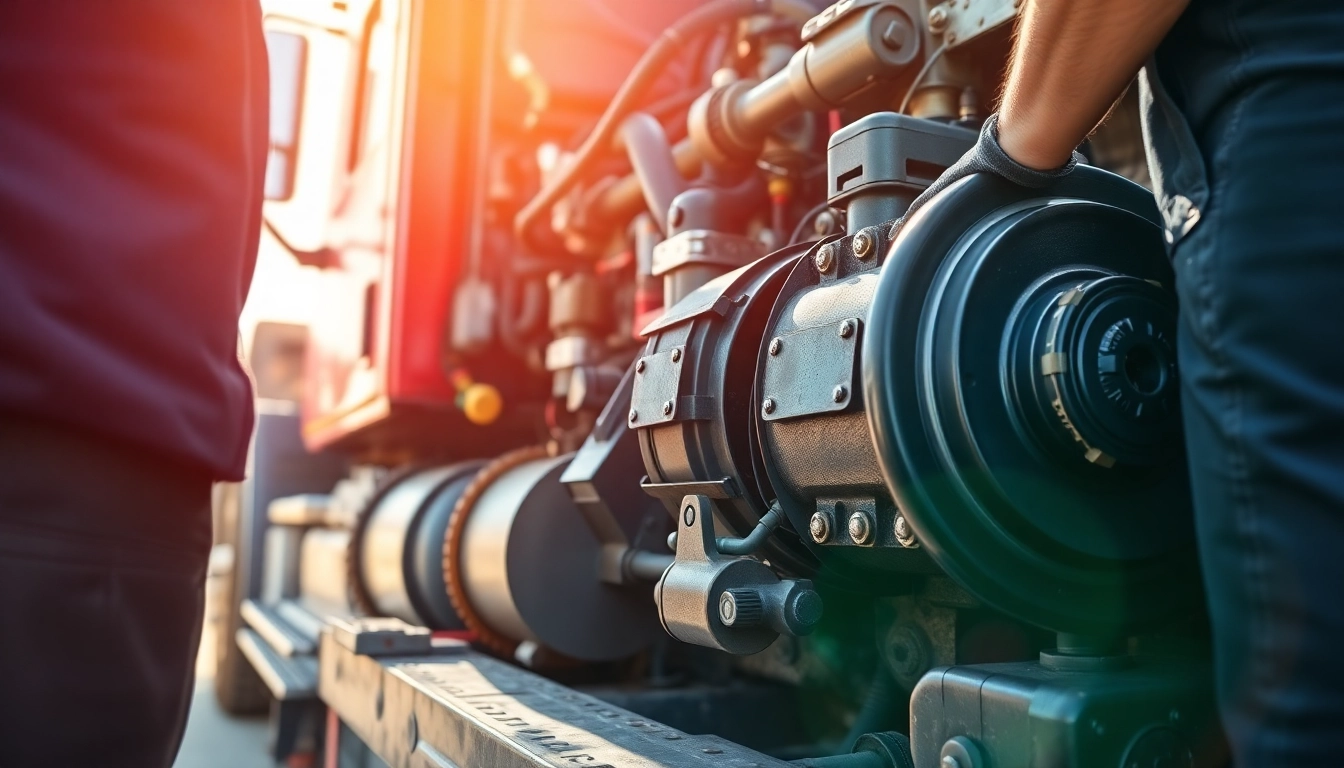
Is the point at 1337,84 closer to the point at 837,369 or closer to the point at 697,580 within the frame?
the point at 837,369

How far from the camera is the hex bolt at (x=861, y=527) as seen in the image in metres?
1.16

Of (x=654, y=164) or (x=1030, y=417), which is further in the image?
(x=654, y=164)

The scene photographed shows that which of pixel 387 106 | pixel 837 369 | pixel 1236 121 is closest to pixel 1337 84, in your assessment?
pixel 1236 121

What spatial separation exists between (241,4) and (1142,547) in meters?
1.19

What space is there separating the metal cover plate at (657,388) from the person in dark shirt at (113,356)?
19.5 inches

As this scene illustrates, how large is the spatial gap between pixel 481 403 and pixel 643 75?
0.97 meters

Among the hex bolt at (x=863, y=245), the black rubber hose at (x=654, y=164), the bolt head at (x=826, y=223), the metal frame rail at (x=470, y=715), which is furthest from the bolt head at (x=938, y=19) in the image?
the metal frame rail at (x=470, y=715)

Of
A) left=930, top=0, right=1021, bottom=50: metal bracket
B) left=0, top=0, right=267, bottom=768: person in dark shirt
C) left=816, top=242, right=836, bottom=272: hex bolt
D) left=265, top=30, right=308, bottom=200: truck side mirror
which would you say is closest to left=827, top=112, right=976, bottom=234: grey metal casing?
left=816, top=242, right=836, bottom=272: hex bolt

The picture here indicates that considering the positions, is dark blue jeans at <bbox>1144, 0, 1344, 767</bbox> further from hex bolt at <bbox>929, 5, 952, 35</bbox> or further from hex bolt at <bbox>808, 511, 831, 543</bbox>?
hex bolt at <bbox>929, 5, 952, 35</bbox>

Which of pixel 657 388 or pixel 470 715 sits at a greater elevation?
pixel 657 388

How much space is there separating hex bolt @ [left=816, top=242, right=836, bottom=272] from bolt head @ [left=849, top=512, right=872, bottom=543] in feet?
1.00

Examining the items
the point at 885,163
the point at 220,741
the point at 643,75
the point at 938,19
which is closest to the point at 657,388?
the point at 885,163

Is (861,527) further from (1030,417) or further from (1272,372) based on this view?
(1272,372)

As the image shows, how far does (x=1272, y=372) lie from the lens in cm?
83
